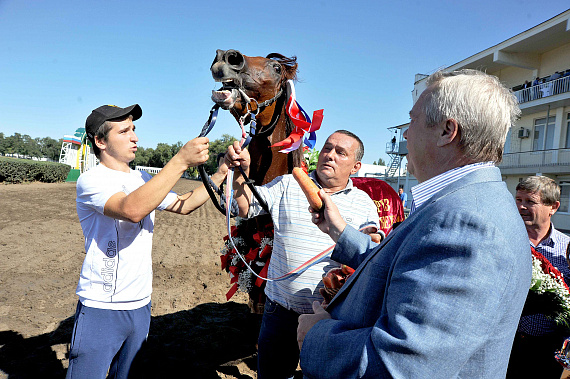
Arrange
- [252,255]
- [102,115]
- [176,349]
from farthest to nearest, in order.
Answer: [176,349] < [252,255] < [102,115]

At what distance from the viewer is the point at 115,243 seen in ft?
7.11

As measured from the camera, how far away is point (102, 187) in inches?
82.1

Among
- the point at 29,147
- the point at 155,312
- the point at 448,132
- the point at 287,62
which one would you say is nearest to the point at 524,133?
the point at 287,62

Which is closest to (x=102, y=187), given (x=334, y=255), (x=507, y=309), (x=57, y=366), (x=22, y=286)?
(x=334, y=255)

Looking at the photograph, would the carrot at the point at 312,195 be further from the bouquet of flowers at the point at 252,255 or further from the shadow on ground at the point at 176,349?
the shadow on ground at the point at 176,349

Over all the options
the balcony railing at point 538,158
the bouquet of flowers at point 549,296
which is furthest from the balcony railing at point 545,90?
the bouquet of flowers at point 549,296

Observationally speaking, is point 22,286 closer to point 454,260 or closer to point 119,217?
point 119,217

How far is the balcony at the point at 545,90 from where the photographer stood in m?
18.0

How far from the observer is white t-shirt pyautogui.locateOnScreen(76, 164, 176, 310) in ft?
6.85

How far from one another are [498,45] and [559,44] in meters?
2.92

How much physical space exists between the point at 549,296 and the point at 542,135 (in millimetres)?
22894

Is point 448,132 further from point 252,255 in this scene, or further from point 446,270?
point 252,255

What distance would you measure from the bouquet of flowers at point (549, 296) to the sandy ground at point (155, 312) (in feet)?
9.20

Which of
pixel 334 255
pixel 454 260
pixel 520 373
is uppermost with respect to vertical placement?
pixel 454 260
